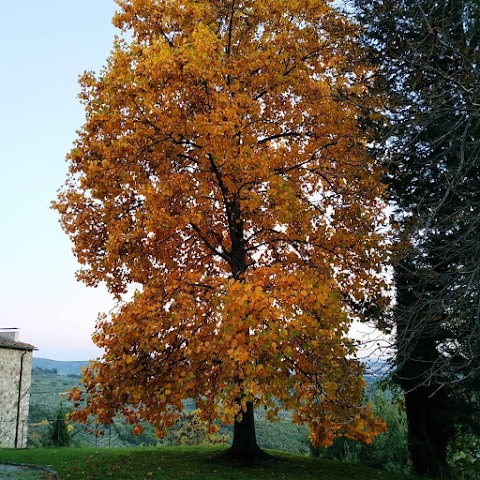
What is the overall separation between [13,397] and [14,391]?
A: 33 cm

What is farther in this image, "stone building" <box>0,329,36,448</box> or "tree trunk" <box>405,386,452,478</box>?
"stone building" <box>0,329,36,448</box>

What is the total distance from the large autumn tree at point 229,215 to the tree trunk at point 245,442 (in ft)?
0.12

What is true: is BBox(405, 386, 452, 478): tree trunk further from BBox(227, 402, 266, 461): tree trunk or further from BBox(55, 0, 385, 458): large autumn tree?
BBox(227, 402, 266, 461): tree trunk

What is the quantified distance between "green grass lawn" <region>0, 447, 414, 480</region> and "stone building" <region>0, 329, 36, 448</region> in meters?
13.0

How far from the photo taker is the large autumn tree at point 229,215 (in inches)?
359

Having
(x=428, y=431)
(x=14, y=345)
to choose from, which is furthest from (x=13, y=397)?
(x=428, y=431)

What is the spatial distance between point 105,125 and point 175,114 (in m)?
1.69

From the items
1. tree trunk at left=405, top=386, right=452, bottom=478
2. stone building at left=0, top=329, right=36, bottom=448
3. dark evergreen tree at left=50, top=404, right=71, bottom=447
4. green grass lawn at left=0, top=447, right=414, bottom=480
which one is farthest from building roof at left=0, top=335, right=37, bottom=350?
tree trunk at left=405, top=386, right=452, bottom=478

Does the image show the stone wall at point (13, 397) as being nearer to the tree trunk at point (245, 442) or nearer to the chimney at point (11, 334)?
the chimney at point (11, 334)

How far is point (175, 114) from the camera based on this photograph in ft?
35.5

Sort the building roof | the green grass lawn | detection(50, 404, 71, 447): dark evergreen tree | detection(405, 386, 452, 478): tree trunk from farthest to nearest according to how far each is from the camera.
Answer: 1. the building roof
2. detection(50, 404, 71, 447): dark evergreen tree
3. detection(405, 386, 452, 478): tree trunk
4. the green grass lawn

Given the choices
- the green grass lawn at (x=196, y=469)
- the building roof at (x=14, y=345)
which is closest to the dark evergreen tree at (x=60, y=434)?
the building roof at (x=14, y=345)

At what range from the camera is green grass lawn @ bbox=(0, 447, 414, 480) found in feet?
35.9

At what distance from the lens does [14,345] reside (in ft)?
90.2
